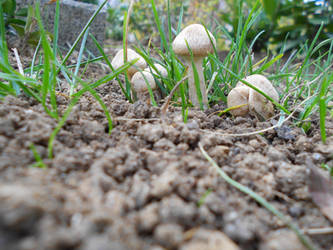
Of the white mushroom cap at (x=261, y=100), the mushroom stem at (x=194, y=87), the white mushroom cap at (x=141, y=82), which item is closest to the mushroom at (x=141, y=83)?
the white mushroom cap at (x=141, y=82)

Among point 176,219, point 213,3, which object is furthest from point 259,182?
point 213,3

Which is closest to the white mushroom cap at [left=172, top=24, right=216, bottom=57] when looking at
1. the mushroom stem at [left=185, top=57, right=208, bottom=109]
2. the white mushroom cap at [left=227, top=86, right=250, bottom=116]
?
the mushroom stem at [left=185, top=57, right=208, bottom=109]

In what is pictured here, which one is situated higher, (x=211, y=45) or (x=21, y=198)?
(x=211, y=45)

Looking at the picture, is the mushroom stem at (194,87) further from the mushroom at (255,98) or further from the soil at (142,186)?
the soil at (142,186)

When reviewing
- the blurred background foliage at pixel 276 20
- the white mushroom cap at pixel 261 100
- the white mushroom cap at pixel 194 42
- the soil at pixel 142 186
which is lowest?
the soil at pixel 142 186

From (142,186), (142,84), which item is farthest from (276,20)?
(142,186)

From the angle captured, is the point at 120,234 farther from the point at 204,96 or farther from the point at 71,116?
the point at 204,96
